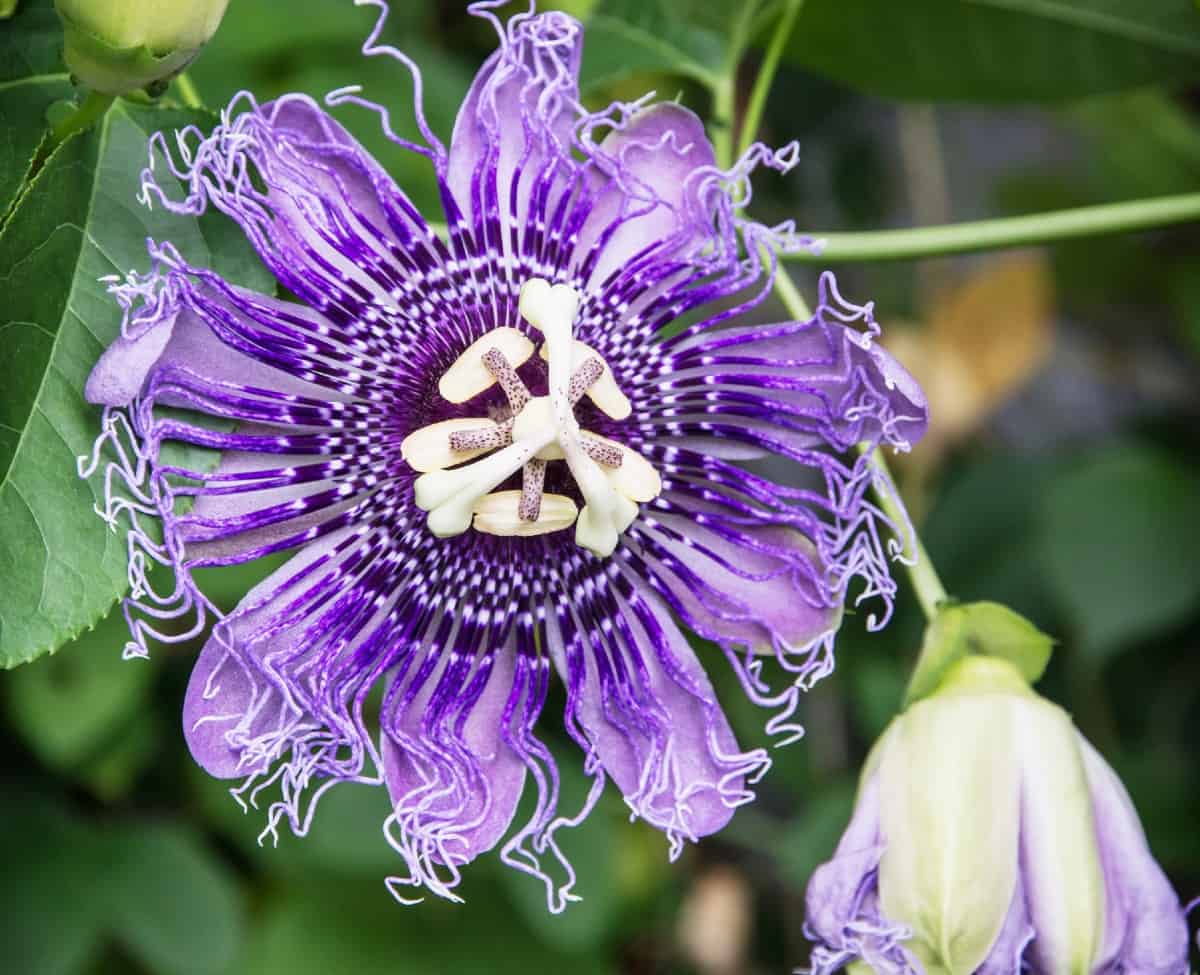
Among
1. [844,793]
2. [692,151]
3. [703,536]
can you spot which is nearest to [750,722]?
[844,793]

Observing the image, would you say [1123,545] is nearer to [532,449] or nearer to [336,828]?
[336,828]

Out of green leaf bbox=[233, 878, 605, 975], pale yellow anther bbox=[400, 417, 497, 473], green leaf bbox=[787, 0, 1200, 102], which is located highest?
green leaf bbox=[787, 0, 1200, 102]

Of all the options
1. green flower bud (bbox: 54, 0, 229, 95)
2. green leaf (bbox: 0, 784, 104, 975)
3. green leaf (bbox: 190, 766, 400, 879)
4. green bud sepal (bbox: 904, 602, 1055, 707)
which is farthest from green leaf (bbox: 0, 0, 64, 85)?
green leaf (bbox: 0, 784, 104, 975)

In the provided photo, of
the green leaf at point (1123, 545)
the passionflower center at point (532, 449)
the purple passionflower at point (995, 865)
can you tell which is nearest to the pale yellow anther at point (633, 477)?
the passionflower center at point (532, 449)

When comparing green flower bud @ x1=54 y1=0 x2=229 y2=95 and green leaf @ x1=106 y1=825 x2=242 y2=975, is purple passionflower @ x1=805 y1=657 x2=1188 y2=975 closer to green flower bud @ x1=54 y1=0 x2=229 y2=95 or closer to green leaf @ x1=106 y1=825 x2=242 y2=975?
green flower bud @ x1=54 y1=0 x2=229 y2=95

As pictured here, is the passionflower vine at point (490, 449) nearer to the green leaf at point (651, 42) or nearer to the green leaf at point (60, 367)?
the green leaf at point (60, 367)

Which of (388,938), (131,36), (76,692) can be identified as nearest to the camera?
(131,36)

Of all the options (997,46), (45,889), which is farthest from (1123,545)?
(45,889)
